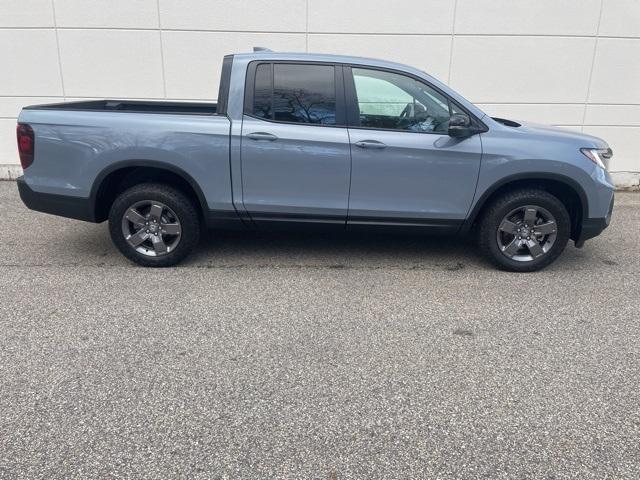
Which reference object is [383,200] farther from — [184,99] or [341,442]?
[184,99]

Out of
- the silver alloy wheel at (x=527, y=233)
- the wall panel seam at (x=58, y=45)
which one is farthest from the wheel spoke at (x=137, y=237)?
the wall panel seam at (x=58, y=45)

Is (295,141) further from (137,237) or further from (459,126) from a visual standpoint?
(137,237)

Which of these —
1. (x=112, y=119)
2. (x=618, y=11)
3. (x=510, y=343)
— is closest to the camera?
(x=510, y=343)

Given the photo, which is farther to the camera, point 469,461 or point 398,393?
point 398,393

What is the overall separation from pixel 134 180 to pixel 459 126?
290 cm

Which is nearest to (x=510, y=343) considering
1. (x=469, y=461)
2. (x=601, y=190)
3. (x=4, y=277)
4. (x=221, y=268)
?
(x=469, y=461)

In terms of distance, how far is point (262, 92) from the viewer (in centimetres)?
447

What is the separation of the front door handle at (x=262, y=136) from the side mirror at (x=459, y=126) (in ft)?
4.85

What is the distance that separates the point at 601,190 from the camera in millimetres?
4535

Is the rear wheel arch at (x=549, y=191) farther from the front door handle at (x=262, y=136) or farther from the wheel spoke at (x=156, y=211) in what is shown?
the wheel spoke at (x=156, y=211)

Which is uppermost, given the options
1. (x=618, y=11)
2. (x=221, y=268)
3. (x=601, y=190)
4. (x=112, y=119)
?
(x=618, y=11)

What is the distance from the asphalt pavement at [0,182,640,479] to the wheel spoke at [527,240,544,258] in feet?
0.71

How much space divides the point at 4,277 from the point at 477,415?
4.02m

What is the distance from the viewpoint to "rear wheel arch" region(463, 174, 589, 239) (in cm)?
449
